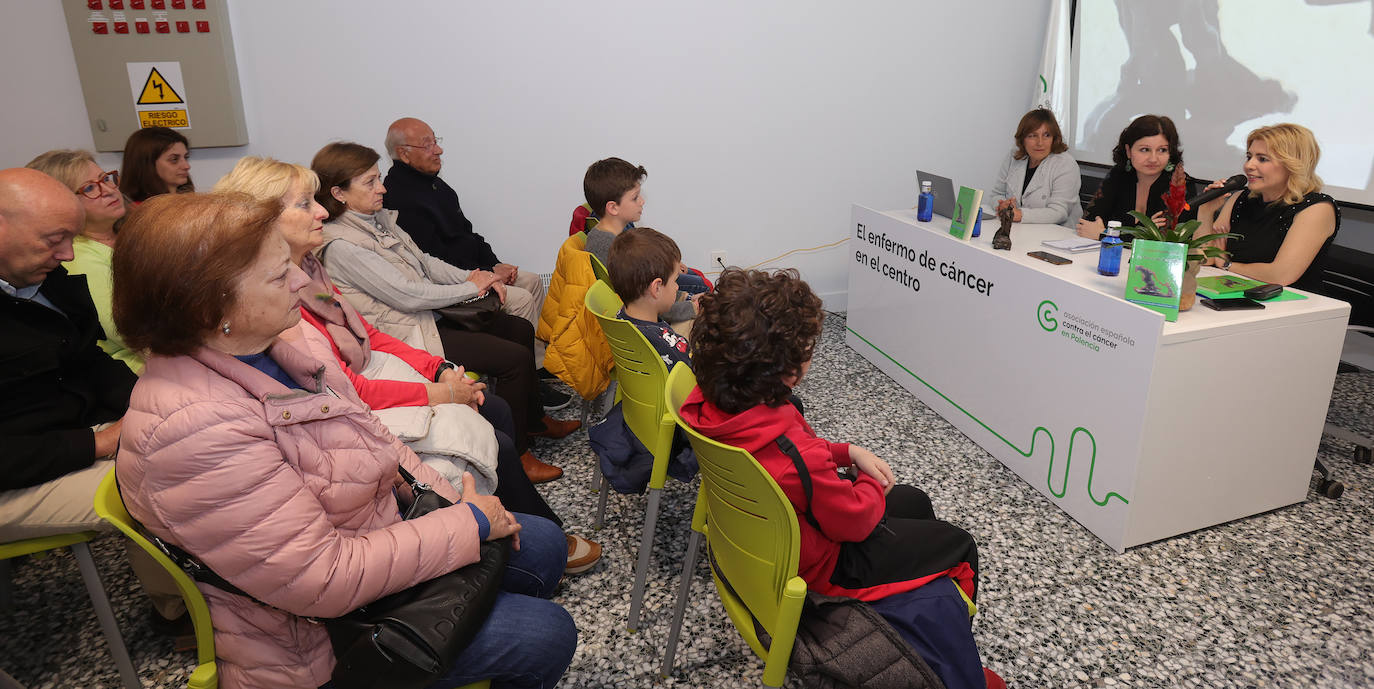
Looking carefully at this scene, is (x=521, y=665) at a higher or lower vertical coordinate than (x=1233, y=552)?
higher

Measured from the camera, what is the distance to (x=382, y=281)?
253cm

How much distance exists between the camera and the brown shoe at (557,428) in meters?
3.03

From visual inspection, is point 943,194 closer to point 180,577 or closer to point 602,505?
point 602,505

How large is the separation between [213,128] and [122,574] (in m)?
2.12

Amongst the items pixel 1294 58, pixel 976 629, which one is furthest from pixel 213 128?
pixel 1294 58

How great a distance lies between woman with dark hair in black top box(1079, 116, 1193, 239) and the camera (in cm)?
337

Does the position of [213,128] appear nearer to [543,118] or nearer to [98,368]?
[543,118]

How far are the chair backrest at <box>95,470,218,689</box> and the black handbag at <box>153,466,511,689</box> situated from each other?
0.01m

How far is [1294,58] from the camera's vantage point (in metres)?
3.44

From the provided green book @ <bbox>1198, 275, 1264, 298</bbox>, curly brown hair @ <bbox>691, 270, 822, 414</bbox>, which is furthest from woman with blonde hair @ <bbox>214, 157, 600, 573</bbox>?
green book @ <bbox>1198, 275, 1264, 298</bbox>

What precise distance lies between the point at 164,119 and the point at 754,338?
10.9ft

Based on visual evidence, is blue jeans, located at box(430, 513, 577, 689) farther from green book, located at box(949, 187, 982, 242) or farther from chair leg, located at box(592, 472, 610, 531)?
green book, located at box(949, 187, 982, 242)

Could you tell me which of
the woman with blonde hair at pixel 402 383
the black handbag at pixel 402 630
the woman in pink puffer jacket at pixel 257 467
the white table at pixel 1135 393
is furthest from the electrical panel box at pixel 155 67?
the white table at pixel 1135 393

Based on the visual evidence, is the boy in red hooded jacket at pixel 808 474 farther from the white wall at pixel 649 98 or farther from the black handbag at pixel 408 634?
the white wall at pixel 649 98
